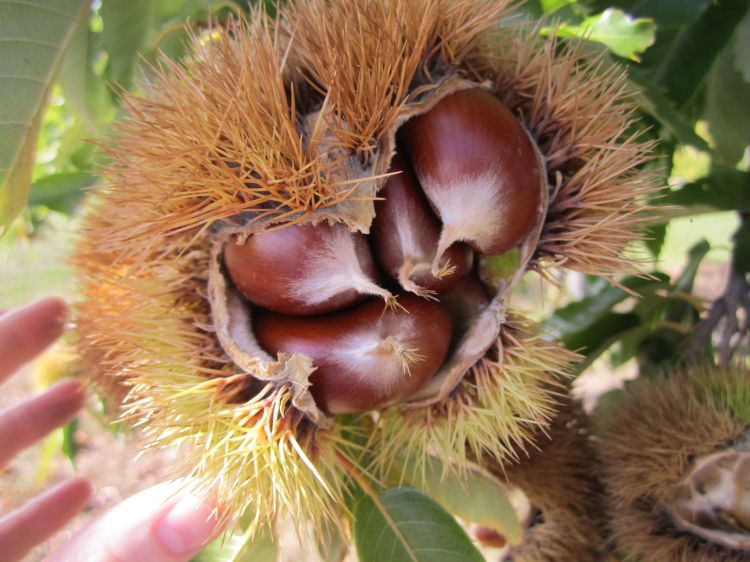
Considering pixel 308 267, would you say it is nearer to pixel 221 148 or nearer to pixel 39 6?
pixel 221 148

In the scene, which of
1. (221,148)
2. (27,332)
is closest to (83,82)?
(27,332)

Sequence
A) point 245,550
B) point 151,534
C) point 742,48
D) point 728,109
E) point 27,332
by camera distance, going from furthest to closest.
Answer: point 27,332, point 728,109, point 742,48, point 245,550, point 151,534

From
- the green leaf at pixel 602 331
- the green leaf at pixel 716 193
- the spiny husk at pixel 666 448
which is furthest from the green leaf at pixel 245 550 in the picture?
the green leaf at pixel 716 193

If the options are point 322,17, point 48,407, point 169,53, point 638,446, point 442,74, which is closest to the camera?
point 322,17

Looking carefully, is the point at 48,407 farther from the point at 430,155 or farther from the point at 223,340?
the point at 430,155

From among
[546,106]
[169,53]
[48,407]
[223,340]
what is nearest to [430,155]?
[546,106]

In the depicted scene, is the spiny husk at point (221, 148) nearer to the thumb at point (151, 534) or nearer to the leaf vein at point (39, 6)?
the leaf vein at point (39, 6)

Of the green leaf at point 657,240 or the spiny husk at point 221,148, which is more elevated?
the spiny husk at point 221,148
